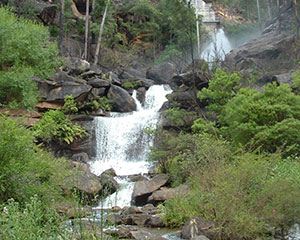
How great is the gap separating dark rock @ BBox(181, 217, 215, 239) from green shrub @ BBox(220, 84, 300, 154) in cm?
529

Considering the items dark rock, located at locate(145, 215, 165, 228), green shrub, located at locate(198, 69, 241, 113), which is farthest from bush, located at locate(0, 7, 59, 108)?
dark rock, located at locate(145, 215, 165, 228)

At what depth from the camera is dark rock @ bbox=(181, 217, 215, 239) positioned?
6820mm

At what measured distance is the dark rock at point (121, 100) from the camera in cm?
2081

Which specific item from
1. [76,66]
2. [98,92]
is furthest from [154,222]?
[76,66]

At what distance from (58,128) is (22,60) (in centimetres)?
439

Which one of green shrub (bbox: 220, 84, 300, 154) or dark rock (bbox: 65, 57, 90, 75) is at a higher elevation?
dark rock (bbox: 65, 57, 90, 75)

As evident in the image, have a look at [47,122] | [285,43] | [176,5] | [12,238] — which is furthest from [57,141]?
[285,43]

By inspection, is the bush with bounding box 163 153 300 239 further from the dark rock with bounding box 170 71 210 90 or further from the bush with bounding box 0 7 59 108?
the bush with bounding box 0 7 59 108

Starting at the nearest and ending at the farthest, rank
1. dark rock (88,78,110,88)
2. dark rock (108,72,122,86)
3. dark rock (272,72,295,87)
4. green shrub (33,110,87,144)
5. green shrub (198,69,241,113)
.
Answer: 1. green shrub (198,69,241,113)
2. dark rock (272,72,295,87)
3. green shrub (33,110,87,144)
4. dark rock (88,78,110,88)
5. dark rock (108,72,122,86)

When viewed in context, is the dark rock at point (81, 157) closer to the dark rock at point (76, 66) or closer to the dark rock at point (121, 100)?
the dark rock at point (121, 100)

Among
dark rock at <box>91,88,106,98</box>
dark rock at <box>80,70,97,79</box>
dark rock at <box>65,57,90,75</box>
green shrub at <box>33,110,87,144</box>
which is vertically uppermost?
dark rock at <box>65,57,90,75</box>

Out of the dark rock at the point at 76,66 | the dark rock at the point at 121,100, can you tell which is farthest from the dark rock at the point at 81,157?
the dark rock at the point at 76,66

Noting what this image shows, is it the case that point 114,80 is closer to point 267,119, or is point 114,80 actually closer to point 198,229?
point 267,119

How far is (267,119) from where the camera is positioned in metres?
12.5
